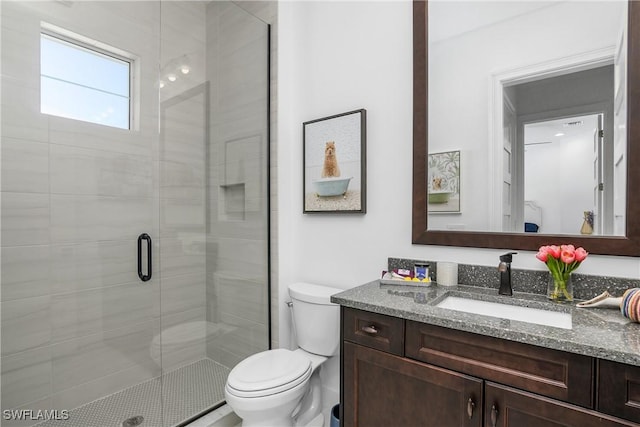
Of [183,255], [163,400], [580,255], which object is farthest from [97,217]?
[580,255]

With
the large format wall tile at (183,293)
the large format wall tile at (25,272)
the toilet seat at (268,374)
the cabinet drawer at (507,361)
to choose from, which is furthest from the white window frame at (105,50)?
the cabinet drawer at (507,361)

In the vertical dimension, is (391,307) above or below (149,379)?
above

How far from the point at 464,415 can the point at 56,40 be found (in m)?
2.57

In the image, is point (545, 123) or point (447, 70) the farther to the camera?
point (447, 70)

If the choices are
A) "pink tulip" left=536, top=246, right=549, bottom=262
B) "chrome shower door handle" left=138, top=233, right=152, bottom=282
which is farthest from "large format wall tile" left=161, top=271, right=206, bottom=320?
"pink tulip" left=536, top=246, right=549, bottom=262

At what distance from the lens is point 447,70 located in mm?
1562

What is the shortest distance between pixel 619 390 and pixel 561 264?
487 mm

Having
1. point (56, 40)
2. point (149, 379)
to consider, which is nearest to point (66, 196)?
point (56, 40)

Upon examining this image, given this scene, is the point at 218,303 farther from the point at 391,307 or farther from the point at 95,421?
the point at 391,307

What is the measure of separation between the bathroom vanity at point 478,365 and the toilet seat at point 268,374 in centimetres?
29

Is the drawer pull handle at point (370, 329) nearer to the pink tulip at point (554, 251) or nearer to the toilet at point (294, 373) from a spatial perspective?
the toilet at point (294, 373)

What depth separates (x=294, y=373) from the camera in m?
1.52

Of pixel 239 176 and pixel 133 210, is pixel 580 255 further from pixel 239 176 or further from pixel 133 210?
pixel 133 210

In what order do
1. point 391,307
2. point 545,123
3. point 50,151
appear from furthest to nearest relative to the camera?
1. point 50,151
2. point 545,123
3. point 391,307
